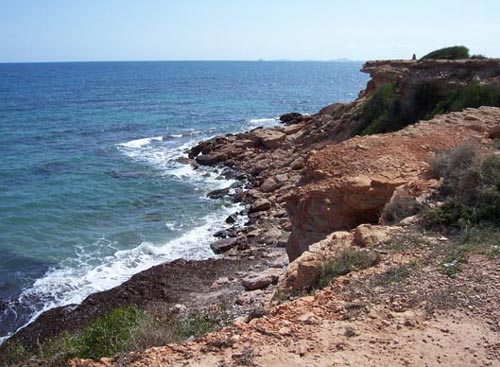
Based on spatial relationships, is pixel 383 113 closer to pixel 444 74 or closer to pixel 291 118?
pixel 444 74

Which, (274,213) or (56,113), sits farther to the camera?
(56,113)

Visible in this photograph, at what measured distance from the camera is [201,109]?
64.2 metres

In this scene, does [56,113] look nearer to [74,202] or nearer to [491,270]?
[74,202]

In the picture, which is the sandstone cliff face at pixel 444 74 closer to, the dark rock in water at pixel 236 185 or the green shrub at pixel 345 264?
the dark rock in water at pixel 236 185

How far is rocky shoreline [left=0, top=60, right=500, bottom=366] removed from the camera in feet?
39.8

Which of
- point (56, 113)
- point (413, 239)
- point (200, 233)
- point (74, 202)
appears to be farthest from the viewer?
point (56, 113)

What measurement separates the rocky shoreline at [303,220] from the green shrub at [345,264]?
307mm

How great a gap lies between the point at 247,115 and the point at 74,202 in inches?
1405

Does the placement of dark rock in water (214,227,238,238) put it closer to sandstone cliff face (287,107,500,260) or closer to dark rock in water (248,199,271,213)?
dark rock in water (248,199,271,213)

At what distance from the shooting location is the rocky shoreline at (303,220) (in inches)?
477

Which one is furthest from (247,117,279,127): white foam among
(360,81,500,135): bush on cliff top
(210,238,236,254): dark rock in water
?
(210,238,236,254): dark rock in water

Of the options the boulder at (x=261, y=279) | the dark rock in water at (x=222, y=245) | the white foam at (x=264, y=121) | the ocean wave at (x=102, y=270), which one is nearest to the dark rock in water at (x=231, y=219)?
the ocean wave at (x=102, y=270)

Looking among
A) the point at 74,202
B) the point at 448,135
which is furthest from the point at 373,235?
the point at 74,202

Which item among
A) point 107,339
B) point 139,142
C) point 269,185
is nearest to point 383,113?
point 269,185
